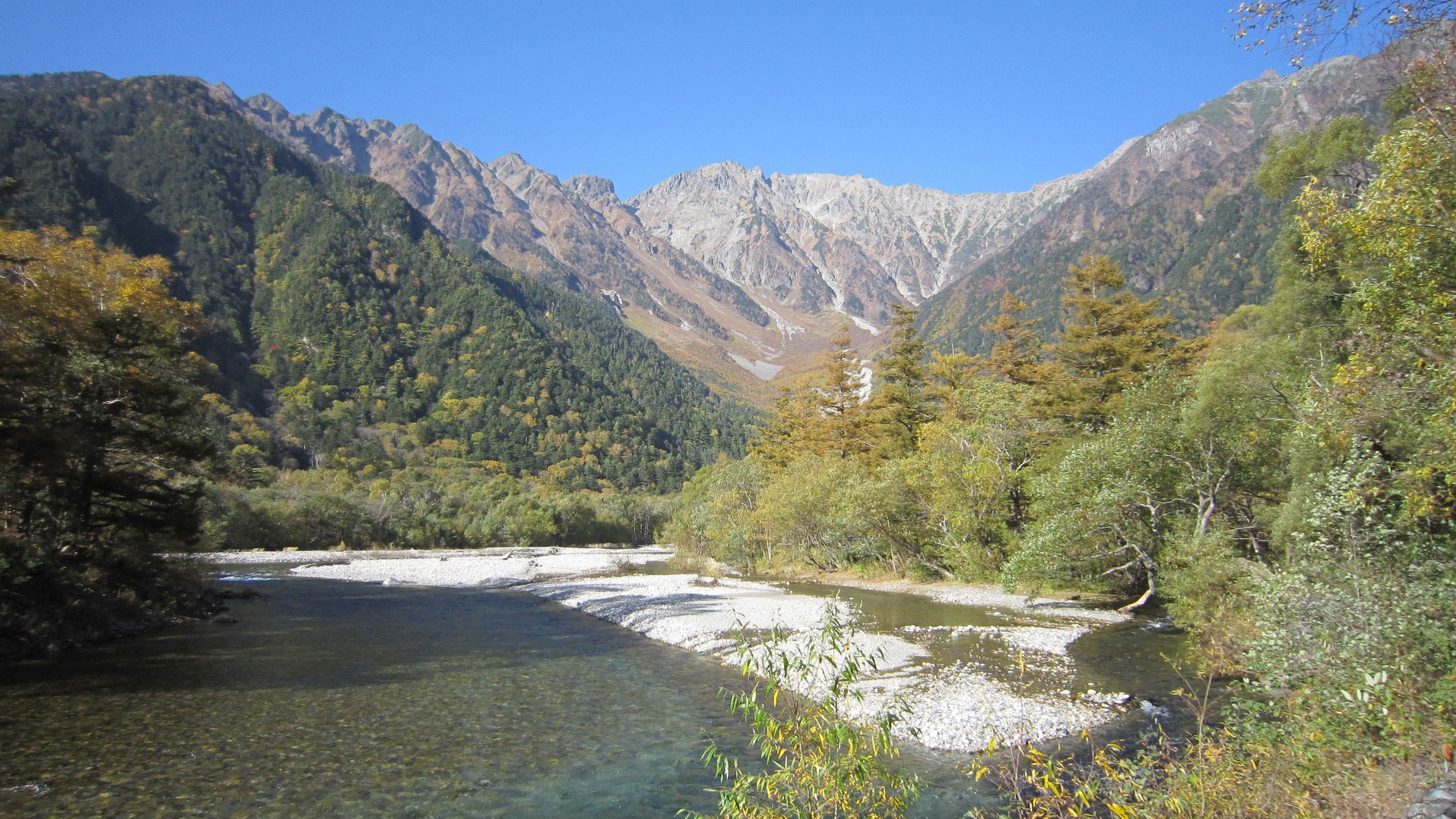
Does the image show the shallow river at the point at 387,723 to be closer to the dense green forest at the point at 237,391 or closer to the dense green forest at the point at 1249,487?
the dense green forest at the point at 1249,487

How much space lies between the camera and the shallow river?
9656mm

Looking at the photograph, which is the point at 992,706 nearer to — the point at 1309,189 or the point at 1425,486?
the point at 1425,486

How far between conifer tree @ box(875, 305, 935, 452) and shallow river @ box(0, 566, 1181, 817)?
25719mm

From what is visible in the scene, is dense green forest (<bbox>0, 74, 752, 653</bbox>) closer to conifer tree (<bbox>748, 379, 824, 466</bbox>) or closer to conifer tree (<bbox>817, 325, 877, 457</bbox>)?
conifer tree (<bbox>748, 379, 824, 466</bbox>)

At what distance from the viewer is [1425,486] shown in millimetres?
9414

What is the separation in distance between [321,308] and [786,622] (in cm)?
16854

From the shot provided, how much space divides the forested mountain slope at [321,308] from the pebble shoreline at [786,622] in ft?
256

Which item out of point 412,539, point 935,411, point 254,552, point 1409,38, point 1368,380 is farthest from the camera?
point 412,539

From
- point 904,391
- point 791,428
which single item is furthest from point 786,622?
point 791,428

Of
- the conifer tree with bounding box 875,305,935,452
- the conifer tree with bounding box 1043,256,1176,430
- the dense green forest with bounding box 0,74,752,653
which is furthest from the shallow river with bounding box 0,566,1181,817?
the conifer tree with bounding box 875,305,935,452

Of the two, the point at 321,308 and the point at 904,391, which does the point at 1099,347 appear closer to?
the point at 904,391

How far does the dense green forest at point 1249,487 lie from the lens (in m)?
7.39

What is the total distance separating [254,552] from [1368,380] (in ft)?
255

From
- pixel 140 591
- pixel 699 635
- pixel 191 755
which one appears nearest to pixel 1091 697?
pixel 699 635
